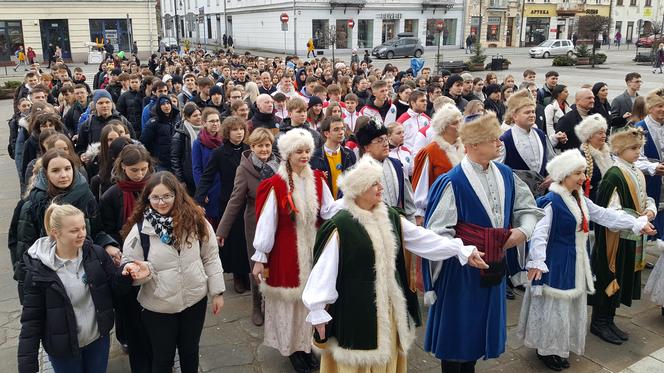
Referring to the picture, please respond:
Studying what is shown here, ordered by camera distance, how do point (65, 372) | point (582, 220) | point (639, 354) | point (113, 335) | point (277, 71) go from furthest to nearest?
1. point (277, 71)
2. point (113, 335)
3. point (639, 354)
4. point (582, 220)
5. point (65, 372)

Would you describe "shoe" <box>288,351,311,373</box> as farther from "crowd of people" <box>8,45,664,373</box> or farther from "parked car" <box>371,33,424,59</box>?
"parked car" <box>371,33,424,59</box>

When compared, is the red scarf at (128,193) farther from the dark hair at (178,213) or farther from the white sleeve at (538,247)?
the white sleeve at (538,247)

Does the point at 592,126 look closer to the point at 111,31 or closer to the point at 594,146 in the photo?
the point at 594,146

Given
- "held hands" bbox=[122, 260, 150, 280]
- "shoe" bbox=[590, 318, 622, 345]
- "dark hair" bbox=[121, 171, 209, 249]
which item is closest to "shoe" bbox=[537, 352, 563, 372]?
"shoe" bbox=[590, 318, 622, 345]

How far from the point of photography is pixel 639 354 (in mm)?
4859

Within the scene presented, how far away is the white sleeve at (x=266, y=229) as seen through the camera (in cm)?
420

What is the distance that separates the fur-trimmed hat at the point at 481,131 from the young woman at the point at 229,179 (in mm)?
2760

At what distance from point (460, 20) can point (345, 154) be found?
52.1 m

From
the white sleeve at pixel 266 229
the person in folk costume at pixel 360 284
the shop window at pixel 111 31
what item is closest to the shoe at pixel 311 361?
the white sleeve at pixel 266 229

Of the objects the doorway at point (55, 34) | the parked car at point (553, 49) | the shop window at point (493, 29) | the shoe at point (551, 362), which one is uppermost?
the shop window at point (493, 29)

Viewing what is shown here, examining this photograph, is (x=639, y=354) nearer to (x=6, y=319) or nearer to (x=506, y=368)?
(x=506, y=368)

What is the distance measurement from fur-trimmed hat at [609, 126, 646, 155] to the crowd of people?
0.02 metres

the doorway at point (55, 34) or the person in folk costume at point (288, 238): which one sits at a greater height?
the doorway at point (55, 34)

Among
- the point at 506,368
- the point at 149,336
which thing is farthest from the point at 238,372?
the point at 506,368
